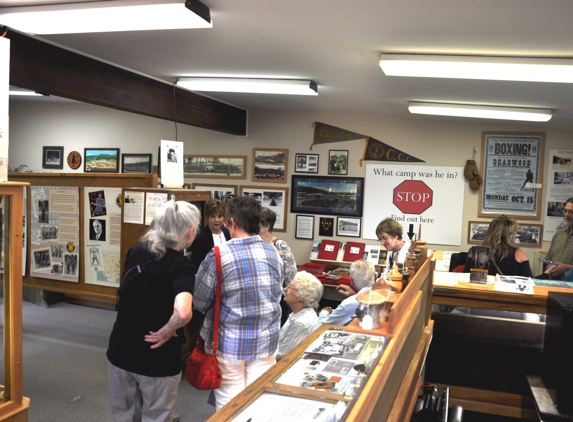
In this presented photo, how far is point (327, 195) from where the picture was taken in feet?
23.4

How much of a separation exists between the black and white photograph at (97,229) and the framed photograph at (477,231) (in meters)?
4.53

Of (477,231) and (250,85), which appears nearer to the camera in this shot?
(250,85)

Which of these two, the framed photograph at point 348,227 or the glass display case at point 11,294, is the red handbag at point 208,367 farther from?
the framed photograph at point 348,227

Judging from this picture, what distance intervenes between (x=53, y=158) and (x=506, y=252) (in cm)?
700

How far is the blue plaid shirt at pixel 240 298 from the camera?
2.75m

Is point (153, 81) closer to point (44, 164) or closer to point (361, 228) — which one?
point (361, 228)

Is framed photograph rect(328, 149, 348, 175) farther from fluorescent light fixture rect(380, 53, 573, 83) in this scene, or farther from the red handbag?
the red handbag

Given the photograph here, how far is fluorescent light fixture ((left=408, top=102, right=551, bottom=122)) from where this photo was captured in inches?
203

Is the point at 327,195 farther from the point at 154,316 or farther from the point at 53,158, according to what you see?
the point at 154,316

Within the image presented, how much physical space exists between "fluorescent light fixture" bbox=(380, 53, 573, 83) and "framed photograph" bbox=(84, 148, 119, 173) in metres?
5.62

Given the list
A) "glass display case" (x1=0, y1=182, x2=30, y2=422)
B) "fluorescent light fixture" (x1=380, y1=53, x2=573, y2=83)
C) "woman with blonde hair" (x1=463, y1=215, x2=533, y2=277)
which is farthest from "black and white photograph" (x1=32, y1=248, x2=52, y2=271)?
"woman with blonde hair" (x1=463, y1=215, x2=533, y2=277)

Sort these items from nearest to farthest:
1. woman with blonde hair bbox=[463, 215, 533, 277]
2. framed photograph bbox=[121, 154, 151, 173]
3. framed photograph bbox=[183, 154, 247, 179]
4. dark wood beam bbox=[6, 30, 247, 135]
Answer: dark wood beam bbox=[6, 30, 247, 135] → woman with blonde hair bbox=[463, 215, 533, 277] → framed photograph bbox=[183, 154, 247, 179] → framed photograph bbox=[121, 154, 151, 173]

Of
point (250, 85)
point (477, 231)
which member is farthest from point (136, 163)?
point (477, 231)

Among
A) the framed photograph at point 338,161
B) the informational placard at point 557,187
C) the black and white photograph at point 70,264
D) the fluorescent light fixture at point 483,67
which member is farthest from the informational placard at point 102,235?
the informational placard at point 557,187
